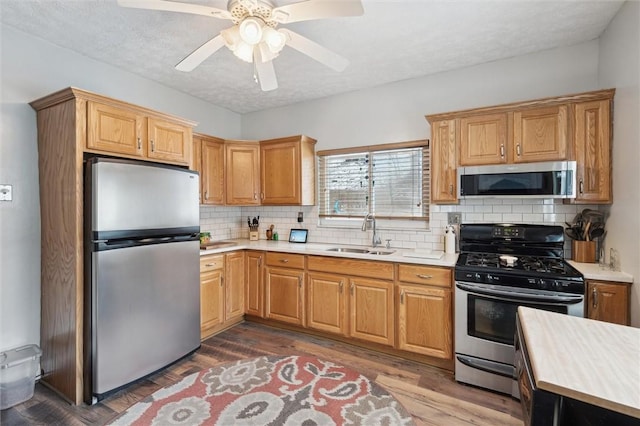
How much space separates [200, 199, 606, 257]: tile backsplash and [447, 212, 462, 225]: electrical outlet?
34 mm

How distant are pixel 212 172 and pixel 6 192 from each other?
1726 millimetres

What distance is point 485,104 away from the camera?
2906 millimetres

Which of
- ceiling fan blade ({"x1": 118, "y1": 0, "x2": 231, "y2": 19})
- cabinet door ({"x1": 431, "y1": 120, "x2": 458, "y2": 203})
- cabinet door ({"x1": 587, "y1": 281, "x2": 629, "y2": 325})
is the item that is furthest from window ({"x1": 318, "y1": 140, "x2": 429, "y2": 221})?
ceiling fan blade ({"x1": 118, "y1": 0, "x2": 231, "y2": 19})

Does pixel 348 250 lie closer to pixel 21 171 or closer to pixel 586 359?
pixel 586 359

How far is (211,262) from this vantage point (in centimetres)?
311

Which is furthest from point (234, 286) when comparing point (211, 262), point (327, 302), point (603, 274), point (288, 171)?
point (603, 274)

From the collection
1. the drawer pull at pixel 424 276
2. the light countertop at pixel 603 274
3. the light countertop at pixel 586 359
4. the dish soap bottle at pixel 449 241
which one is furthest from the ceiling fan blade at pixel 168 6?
the light countertop at pixel 603 274

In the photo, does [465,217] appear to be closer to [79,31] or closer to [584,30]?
[584,30]

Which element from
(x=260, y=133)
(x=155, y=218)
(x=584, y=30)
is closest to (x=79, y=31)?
(x=155, y=218)

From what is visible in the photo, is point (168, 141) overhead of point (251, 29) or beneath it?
beneath

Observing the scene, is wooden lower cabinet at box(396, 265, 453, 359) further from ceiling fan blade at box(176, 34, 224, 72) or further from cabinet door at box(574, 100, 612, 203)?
ceiling fan blade at box(176, 34, 224, 72)

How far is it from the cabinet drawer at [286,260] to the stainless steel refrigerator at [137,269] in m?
0.83

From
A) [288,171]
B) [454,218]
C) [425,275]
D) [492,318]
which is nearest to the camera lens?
[492,318]

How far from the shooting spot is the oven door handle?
2023mm
